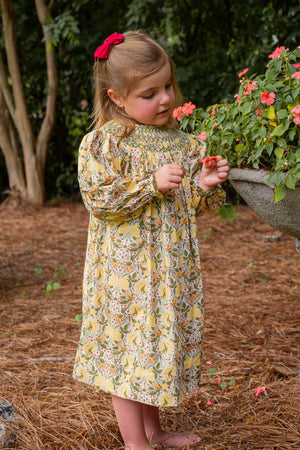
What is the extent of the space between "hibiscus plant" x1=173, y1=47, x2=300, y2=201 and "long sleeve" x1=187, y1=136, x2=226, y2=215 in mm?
41

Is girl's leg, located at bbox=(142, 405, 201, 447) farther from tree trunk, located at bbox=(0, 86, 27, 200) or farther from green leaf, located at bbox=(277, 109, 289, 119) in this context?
tree trunk, located at bbox=(0, 86, 27, 200)

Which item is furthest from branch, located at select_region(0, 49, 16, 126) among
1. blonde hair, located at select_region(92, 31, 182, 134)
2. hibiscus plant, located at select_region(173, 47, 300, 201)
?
hibiscus plant, located at select_region(173, 47, 300, 201)

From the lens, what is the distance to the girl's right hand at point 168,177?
158cm

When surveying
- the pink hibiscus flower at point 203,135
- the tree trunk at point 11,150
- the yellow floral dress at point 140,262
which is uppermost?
the pink hibiscus flower at point 203,135

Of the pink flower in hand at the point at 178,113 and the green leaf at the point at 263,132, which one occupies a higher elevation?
the green leaf at the point at 263,132

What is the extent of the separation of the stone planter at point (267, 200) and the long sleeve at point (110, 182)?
11.4 inches

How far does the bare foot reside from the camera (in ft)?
6.23

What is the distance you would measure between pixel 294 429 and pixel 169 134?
1213mm

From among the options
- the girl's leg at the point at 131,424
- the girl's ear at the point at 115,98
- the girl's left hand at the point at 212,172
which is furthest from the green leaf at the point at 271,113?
the girl's leg at the point at 131,424

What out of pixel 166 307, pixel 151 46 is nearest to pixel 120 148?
pixel 151 46

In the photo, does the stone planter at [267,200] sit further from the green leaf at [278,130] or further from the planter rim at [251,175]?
the green leaf at [278,130]

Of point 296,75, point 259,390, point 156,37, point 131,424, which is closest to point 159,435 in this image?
point 131,424

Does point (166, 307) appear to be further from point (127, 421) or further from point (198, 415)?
point (198, 415)

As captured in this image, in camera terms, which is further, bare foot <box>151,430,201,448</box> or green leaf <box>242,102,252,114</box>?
bare foot <box>151,430,201,448</box>
